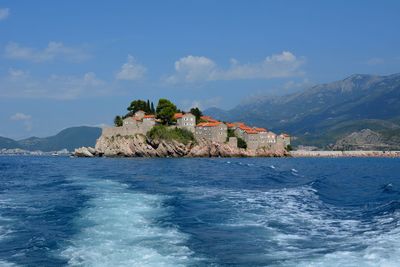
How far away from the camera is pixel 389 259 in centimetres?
1522

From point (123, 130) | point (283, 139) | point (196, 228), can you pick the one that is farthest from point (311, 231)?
point (283, 139)

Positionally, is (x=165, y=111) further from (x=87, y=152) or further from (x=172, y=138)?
(x=87, y=152)

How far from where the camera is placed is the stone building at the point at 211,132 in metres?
129

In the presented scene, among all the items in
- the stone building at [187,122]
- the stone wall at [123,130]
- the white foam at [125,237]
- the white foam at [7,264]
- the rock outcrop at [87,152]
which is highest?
the stone building at [187,122]

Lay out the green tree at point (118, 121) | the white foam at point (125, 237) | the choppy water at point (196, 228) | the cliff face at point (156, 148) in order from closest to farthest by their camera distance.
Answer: the white foam at point (125, 237) < the choppy water at point (196, 228) < the cliff face at point (156, 148) < the green tree at point (118, 121)

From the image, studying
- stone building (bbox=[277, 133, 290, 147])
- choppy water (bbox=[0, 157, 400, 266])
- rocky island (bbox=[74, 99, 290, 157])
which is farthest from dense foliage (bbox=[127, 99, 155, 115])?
choppy water (bbox=[0, 157, 400, 266])

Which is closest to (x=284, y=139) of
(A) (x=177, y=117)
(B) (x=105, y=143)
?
(A) (x=177, y=117)

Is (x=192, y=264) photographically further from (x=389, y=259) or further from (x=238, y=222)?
(x=238, y=222)

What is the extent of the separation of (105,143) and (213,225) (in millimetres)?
111129

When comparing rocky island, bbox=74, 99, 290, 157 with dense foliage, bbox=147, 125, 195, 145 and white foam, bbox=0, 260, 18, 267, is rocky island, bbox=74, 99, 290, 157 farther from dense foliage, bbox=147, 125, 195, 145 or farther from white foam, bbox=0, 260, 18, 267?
white foam, bbox=0, 260, 18, 267

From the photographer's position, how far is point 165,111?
130 metres

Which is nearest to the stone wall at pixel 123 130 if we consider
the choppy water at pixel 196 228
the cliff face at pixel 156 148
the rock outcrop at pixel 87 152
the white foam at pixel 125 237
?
the cliff face at pixel 156 148

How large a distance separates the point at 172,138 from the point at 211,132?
1390 cm

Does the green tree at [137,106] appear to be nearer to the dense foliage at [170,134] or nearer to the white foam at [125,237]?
the dense foliage at [170,134]
